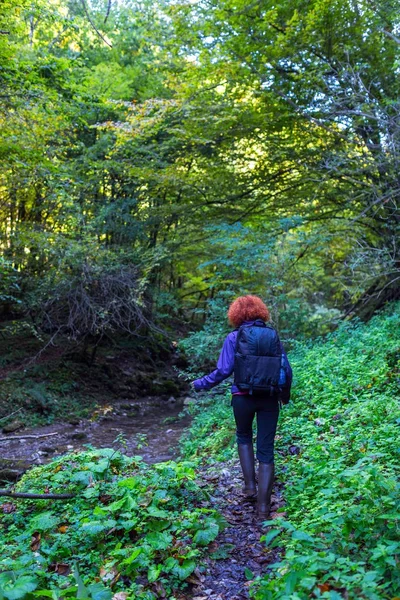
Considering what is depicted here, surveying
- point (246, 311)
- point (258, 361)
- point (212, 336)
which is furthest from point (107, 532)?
point (212, 336)

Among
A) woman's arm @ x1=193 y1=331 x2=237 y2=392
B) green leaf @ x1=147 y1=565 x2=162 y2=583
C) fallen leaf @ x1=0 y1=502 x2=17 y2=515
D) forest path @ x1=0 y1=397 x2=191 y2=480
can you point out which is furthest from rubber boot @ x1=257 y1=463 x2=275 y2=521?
forest path @ x1=0 y1=397 x2=191 y2=480

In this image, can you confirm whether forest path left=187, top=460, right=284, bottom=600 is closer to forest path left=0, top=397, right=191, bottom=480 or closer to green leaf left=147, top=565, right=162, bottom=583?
green leaf left=147, top=565, right=162, bottom=583

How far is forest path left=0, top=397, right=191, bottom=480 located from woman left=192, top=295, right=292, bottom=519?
8.24 ft

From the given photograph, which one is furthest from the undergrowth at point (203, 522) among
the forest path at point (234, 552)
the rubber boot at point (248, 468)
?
the rubber boot at point (248, 468)

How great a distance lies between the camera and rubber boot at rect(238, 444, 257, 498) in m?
4.63

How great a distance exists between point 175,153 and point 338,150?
468cm

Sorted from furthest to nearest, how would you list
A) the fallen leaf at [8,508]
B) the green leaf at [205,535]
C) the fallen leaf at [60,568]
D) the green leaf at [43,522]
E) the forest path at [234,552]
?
the fallen leaf at [8,508] < the green leaf at [43,522] < the green leaf at [205,535] < the fallen leaf at [60,568] < the forest path at [234,552]

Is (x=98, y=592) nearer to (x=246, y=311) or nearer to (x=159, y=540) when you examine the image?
(x=159, y=540)

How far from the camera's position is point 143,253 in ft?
41.4

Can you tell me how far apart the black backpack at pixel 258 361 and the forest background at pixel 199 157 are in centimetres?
479

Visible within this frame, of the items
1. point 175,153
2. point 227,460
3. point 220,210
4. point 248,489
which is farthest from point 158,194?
point 248,489

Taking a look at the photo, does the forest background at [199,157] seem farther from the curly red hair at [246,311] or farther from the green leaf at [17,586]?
the green leaf at [17,586]

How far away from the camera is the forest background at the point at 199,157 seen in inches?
363

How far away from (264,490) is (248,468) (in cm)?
36
